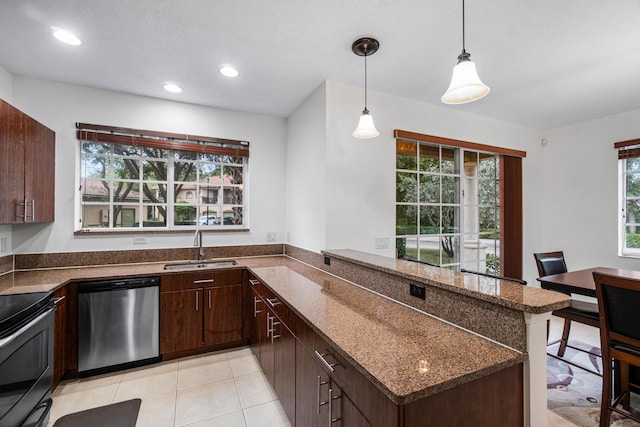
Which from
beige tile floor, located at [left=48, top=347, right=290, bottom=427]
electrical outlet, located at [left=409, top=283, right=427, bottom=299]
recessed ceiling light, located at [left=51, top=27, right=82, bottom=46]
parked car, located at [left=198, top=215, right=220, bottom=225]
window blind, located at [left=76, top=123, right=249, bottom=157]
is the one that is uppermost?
recessed ceiling light, located at [left=51, top=27, right=82, bottom=46]

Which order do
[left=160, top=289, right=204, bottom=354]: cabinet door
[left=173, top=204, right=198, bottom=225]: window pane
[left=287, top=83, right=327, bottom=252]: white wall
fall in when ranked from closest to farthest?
[left=160, top=289, right=204, bottom=354]: cabinet door, [left=287, top=83, right=327, bottom=252]: white wall, [left=173, top=204, right=198, bottom=225]: window pane

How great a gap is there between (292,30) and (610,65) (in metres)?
2.78

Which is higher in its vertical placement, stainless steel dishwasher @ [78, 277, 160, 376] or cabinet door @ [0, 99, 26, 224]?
cabinet door @ [0, 99, 26, 224]

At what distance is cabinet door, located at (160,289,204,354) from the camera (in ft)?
8.93

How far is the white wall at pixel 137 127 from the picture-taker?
2.78 m

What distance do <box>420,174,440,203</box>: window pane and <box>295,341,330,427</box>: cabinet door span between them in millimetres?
2476

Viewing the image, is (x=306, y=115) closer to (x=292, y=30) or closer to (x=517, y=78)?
(x=292, y=30)

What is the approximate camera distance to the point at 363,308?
170cm

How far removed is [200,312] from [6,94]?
265 cm

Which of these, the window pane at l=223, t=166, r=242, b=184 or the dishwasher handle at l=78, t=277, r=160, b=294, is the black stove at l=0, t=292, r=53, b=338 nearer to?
the dishwasher handle at l=78, t=277, r=160, b=294

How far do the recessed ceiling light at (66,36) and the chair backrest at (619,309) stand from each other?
3862 millimetres

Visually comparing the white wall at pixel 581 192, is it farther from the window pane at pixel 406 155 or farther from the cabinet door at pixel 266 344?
the cabinet door at pixel 266 344

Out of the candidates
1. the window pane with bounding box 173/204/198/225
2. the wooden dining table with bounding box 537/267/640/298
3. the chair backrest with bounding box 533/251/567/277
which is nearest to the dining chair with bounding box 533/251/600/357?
the chair backrest with bounding box 533/251/567/277

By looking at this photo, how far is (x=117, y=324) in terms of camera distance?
2.55 m
